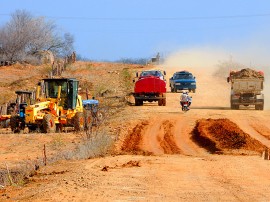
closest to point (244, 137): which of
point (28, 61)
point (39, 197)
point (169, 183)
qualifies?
point (169, 183)

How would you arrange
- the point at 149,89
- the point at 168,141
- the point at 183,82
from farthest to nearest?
the point at 183,82 < the point at 149,89 < the point at 168,141

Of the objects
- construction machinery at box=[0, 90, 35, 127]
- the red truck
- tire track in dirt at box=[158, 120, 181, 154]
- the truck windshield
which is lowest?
tire track in dirt at box=[158, 120, 181, 154]

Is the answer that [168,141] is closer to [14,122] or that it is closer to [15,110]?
[14,122]

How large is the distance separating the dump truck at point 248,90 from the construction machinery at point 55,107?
1257 centimetres

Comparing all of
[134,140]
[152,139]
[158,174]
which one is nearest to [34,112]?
[134,140]

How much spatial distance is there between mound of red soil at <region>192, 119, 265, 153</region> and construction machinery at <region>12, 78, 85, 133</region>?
5749 mm

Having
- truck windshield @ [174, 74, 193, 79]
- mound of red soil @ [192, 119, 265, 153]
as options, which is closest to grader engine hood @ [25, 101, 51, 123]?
mound of red soil @ [192, 119, 265, 153]

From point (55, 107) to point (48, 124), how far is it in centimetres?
135

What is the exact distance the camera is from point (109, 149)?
2394cm

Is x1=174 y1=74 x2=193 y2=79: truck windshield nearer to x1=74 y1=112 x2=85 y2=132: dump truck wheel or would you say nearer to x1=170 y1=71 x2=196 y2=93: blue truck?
x1=170 y1=71 x2=196 y2=93: blue truck

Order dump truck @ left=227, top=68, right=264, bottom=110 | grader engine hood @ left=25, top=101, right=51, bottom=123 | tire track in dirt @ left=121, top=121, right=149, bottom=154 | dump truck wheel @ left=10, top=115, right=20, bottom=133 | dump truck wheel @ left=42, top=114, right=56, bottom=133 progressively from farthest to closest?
dump truck @ left=227, top=68, right=264, bottom=110 < dump truck wheel @ left=10, top=115, right=20, bottom=133 < grader engine hood @ left=25, top=101, right=51, bottom=123 < dump truck wheel @ left=42, top=114, right=56, bottom=133 < tire track in dirt @ left=121, top=121, right=149, bottom=154

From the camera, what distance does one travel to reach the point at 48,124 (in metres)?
31.1

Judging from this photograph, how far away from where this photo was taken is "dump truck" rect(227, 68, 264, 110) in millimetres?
41812

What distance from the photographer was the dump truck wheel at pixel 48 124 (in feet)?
102
